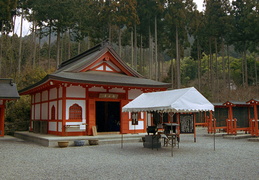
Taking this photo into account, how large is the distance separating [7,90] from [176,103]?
1220 centimetres

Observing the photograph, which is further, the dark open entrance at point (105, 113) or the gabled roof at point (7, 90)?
the dark open entrance at point (105, 113)

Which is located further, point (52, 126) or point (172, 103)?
point (52, 126)

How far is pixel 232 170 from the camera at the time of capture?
22.0 feet

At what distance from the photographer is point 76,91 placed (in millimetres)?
14359

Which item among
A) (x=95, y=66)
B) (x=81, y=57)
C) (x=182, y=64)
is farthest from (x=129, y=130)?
(x=182, y=64)

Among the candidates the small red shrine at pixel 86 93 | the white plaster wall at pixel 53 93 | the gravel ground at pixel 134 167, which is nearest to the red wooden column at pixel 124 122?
the small red shrine at pixel 86 93

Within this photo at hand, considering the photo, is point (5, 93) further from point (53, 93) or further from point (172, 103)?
point (172, 103)

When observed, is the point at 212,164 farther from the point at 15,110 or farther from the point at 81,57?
the point at 15,110

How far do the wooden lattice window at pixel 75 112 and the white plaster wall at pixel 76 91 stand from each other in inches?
22.5

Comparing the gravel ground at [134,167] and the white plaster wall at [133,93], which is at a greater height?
the white plaster wall at [133,93]

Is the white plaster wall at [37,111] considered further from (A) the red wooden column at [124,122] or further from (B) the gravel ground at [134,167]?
(B) the gravel ground at [134,167]

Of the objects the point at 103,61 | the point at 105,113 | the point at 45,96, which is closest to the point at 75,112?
the point at 45,96

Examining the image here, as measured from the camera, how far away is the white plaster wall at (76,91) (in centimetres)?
1415

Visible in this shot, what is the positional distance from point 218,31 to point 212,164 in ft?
81.1
